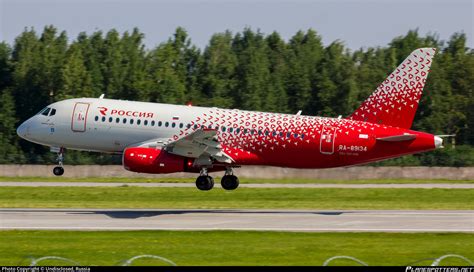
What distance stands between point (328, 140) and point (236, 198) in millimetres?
7463

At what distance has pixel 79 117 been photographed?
50.0 metres

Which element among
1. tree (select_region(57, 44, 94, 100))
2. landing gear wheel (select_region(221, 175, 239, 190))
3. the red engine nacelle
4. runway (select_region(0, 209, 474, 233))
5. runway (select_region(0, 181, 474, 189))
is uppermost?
tree (select_region(57, 44, 94, 100))

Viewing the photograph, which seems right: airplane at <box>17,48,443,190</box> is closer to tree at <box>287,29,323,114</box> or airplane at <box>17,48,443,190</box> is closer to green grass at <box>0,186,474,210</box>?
green grass at <box>0,186,474,210</box>

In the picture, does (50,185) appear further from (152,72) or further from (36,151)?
(152,72)

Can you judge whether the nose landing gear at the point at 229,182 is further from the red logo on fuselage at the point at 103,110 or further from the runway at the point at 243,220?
the red logo on fuselage at the point at 103,110

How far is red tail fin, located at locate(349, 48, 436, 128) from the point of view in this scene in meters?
47.7

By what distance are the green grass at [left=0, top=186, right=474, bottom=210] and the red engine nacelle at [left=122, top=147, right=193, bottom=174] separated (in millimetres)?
2432

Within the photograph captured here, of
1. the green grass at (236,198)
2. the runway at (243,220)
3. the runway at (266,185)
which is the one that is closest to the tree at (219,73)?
the runway at (266,185)

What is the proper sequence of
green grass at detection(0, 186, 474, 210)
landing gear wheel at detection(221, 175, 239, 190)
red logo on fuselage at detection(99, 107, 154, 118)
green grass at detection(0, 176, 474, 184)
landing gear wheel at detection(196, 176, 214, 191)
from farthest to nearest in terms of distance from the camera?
green grass at detection(0, 176, 474, 184)
landing gear wheel at detection(221, 175, 239, 190)
red logo on fuselage at detection(99, 107, 154, 118)
landing gear wheel at detection(196, 176, 214, 191)
green grass at detection(0, 186, 474, 210)

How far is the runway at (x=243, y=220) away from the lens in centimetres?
3647

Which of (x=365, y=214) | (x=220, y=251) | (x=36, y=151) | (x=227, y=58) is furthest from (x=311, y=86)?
(x=220, y=251)

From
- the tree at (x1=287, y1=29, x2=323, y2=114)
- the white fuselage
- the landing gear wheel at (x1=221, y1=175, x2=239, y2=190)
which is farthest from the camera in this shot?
the tree at (x1=287, y1=29, x2=323, y2=114)

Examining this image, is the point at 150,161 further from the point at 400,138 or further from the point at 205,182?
the point at 400,138

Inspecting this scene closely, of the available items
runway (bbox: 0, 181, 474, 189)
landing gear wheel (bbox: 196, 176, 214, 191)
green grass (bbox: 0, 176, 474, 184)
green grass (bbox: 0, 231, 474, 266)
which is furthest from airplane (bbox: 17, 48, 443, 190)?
green grass (bbox: 0, 176, 474, 184)
